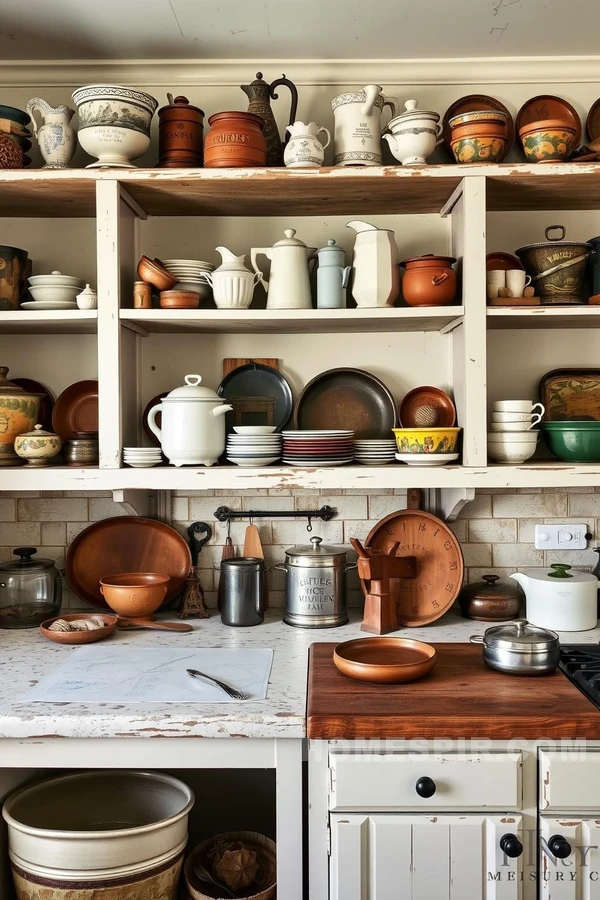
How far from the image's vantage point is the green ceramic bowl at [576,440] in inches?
87.0

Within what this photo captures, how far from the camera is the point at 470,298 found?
2.15 metres

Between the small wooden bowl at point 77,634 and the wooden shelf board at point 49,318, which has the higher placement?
the wooden shelf board at point 49,318

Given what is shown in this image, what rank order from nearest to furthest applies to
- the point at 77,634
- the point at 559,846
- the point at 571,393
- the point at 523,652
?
the point at 559,846, the point at 523,652, the point at 77,634, the point at 571,393

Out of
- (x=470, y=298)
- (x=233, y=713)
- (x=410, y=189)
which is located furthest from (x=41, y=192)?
(x=233, y=713)

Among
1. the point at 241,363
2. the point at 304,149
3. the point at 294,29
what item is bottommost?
the point at 241,363

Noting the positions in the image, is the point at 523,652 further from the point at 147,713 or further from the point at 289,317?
the point at 289,317

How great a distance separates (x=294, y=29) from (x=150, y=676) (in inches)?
71.3

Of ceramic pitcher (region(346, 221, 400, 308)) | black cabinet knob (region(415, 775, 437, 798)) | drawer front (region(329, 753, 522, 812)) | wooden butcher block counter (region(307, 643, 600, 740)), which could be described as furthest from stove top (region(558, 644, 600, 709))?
ceramic pitcher (region(346, 221, 400, 308))

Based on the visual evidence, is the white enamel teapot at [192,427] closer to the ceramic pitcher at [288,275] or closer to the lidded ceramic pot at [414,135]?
the ceramic pitcher at [288,275]

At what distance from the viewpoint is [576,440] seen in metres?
2.22

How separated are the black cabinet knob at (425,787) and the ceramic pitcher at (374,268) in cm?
125

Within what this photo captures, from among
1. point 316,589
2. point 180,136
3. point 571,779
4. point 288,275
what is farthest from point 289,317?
point 571,779

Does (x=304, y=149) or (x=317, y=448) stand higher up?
(x=304, y=149)

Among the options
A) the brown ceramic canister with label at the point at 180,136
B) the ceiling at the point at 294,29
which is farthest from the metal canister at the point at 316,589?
the ceiling at the point at 294,29
